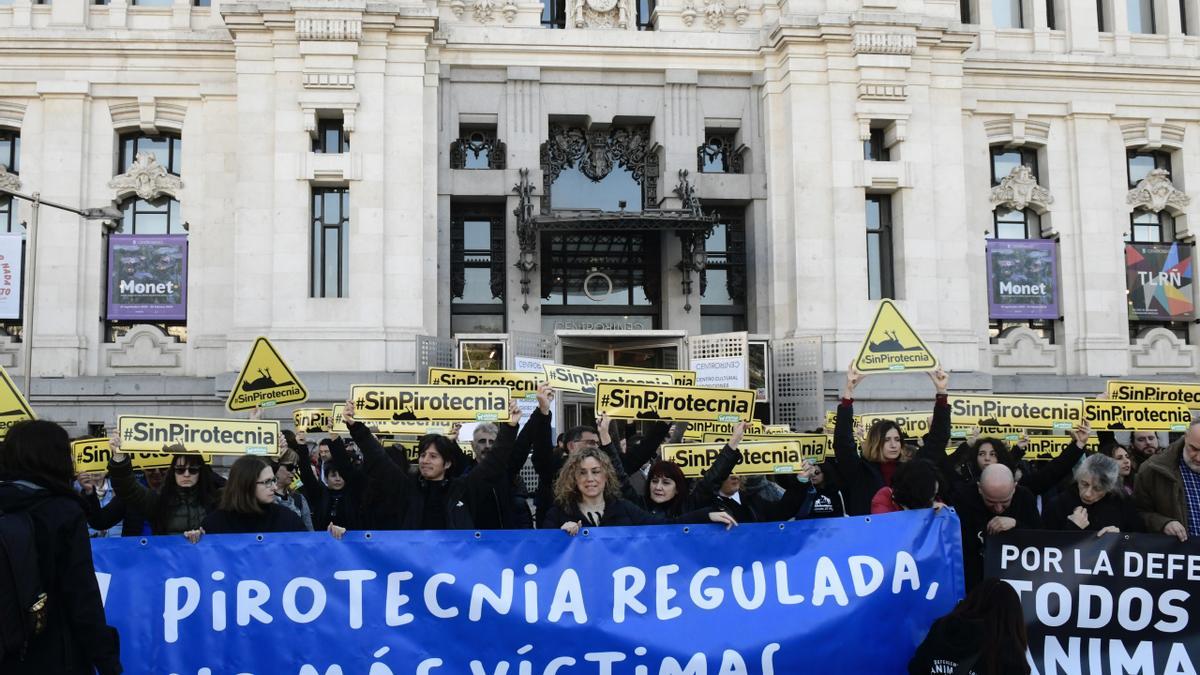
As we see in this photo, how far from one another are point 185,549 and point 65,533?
1.66m

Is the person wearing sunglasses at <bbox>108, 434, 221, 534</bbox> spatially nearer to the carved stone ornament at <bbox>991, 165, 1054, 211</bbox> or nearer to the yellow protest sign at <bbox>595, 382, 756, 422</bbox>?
the yellow protest sign at <bbox>595, 382, 756, 422</bbox>

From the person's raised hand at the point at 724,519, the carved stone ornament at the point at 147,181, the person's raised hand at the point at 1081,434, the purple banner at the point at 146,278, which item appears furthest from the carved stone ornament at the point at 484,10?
the person's raised hand at the point at 724,519

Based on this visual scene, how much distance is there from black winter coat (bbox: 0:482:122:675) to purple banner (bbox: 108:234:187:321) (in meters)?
19.3

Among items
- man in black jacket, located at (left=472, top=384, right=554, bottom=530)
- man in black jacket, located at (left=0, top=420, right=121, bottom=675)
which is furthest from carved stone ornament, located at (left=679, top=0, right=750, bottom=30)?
man in black jacket, located at (left=0, top=420, right=121, bottom=675)

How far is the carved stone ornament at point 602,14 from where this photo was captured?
23797 millimetres

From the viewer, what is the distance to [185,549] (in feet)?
22.2

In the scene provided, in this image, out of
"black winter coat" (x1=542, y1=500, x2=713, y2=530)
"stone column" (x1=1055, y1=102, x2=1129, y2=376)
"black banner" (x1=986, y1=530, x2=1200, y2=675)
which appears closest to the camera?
"black banner" (x1=986, y1=530, x2=1200, y2=675)

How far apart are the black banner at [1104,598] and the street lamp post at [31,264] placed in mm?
17380

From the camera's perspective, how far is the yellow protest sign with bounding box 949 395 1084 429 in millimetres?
12023

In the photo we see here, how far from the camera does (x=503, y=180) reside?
23266 millimetres

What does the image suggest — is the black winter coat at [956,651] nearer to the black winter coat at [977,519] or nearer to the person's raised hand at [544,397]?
the black winter coat at [977,519]

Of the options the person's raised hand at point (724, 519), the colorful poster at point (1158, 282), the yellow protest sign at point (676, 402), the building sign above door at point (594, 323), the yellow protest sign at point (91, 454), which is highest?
the colorful poster at point (1158, 282)

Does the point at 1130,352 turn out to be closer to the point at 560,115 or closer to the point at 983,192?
the point at 983,192

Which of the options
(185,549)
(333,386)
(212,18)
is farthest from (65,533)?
(212,18)
